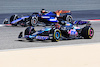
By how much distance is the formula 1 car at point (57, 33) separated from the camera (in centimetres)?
1099

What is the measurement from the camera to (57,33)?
435 inches

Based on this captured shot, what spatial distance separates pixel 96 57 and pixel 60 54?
996 mm

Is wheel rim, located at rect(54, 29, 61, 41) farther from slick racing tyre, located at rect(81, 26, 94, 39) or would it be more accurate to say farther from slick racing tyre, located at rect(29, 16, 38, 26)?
slick racing tyre, located at rect(29, 16, 38, 26)

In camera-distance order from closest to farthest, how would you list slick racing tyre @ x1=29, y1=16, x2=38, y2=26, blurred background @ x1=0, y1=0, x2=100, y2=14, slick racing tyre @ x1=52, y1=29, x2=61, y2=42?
slick racing tyre @ x1=52, y1=29, x2=61, y2=42
slick racing tyre @ x1=29, y1=16, x2=38, y2=26
blurred background @ x1=0, y1=0, x2=100, y2=14

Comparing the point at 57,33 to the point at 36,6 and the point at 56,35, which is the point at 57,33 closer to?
the point at 56,35

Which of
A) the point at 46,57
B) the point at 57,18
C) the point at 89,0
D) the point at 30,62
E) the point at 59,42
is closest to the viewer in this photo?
the point at 30,62

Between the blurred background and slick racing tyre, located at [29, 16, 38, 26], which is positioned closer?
slick racing tyre, located at [29, 16, 38, 26]

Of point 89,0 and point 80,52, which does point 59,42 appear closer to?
point 80,52

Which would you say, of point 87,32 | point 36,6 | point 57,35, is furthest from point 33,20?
point 36,6

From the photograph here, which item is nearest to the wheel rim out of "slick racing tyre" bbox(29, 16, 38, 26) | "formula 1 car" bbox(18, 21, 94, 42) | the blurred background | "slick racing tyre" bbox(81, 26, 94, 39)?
"formula 1 car" bbox(18, 21, 94, 42)

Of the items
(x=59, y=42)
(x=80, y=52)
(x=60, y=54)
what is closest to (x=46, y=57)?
(x=60, y=54)

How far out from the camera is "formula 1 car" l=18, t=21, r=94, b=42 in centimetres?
1099

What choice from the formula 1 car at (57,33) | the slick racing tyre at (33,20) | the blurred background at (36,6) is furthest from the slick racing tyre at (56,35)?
the blurred background at (36,6)

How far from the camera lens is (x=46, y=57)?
7609mm
